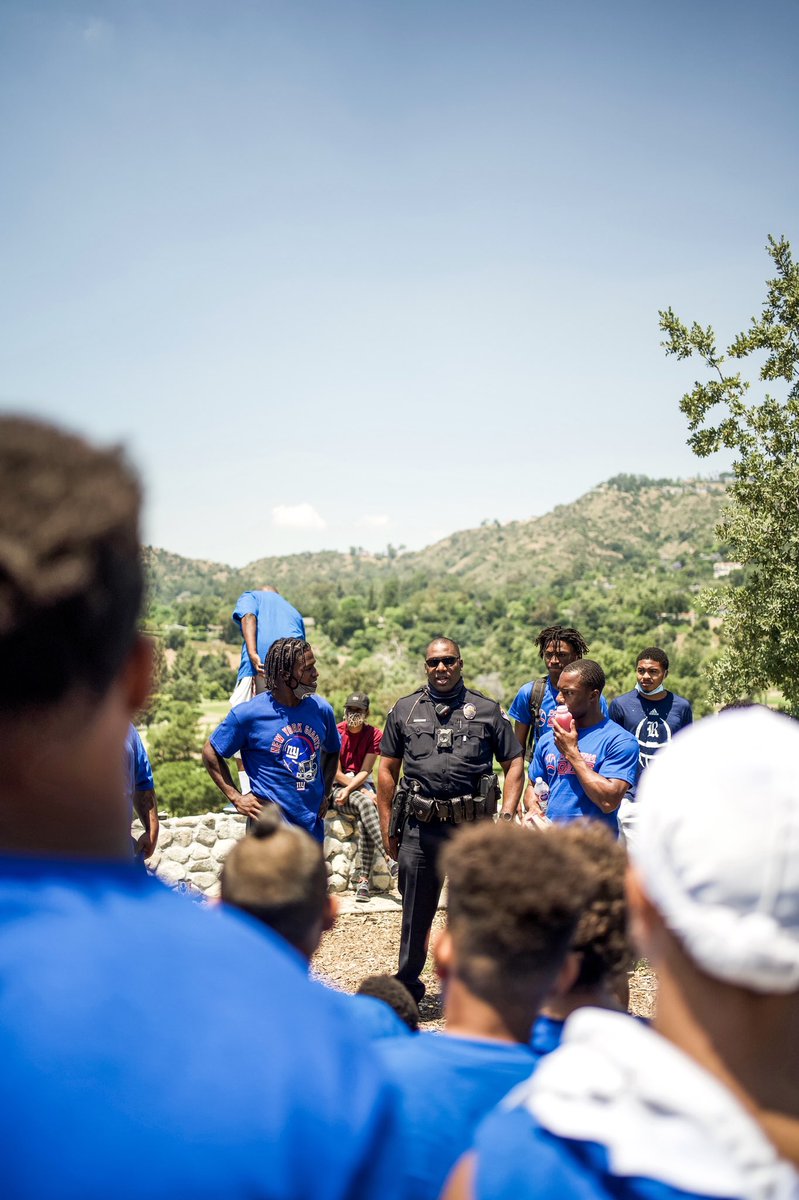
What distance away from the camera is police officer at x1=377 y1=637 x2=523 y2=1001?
16.3 feet

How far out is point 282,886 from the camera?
206 cm

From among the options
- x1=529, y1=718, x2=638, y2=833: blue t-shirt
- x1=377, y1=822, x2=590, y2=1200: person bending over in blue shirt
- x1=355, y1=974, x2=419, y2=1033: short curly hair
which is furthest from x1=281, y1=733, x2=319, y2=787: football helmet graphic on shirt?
x1=377, y1=822, x2=590, y2=1200: person bending over in blue shirt

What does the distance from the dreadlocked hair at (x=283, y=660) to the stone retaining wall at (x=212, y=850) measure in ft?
10.4

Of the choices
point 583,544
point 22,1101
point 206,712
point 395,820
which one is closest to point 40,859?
point 22,1101

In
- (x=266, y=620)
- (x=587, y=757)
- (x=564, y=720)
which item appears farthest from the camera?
(x=266, y=620)

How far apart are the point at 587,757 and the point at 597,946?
258cm

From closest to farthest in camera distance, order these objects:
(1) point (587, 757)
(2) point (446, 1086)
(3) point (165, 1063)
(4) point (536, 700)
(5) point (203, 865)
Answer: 1. (3) point (165, 1063)
2. (2) point (446, 1086)
3. (1) point (587, 757)
4. (4) point (536, 700)
5. (5) point (203, 865)

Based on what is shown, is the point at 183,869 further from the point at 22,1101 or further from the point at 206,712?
the point at 206,712

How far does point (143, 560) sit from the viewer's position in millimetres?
893

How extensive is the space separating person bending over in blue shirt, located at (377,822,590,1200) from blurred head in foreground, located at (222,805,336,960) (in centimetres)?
48

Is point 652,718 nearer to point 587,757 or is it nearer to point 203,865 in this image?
point 587,757

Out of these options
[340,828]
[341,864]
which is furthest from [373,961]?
[340,828]

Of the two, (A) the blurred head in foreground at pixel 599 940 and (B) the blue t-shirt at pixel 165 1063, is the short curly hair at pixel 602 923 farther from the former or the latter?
(B) the blue t-shirt at pixel 165 1063

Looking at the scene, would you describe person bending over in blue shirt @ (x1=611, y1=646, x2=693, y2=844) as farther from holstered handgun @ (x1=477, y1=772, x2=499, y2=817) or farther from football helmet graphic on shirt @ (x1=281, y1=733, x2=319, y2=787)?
football helmet graphic on shirt @ (x1=281, y1=733, x2=319, y2=787)
